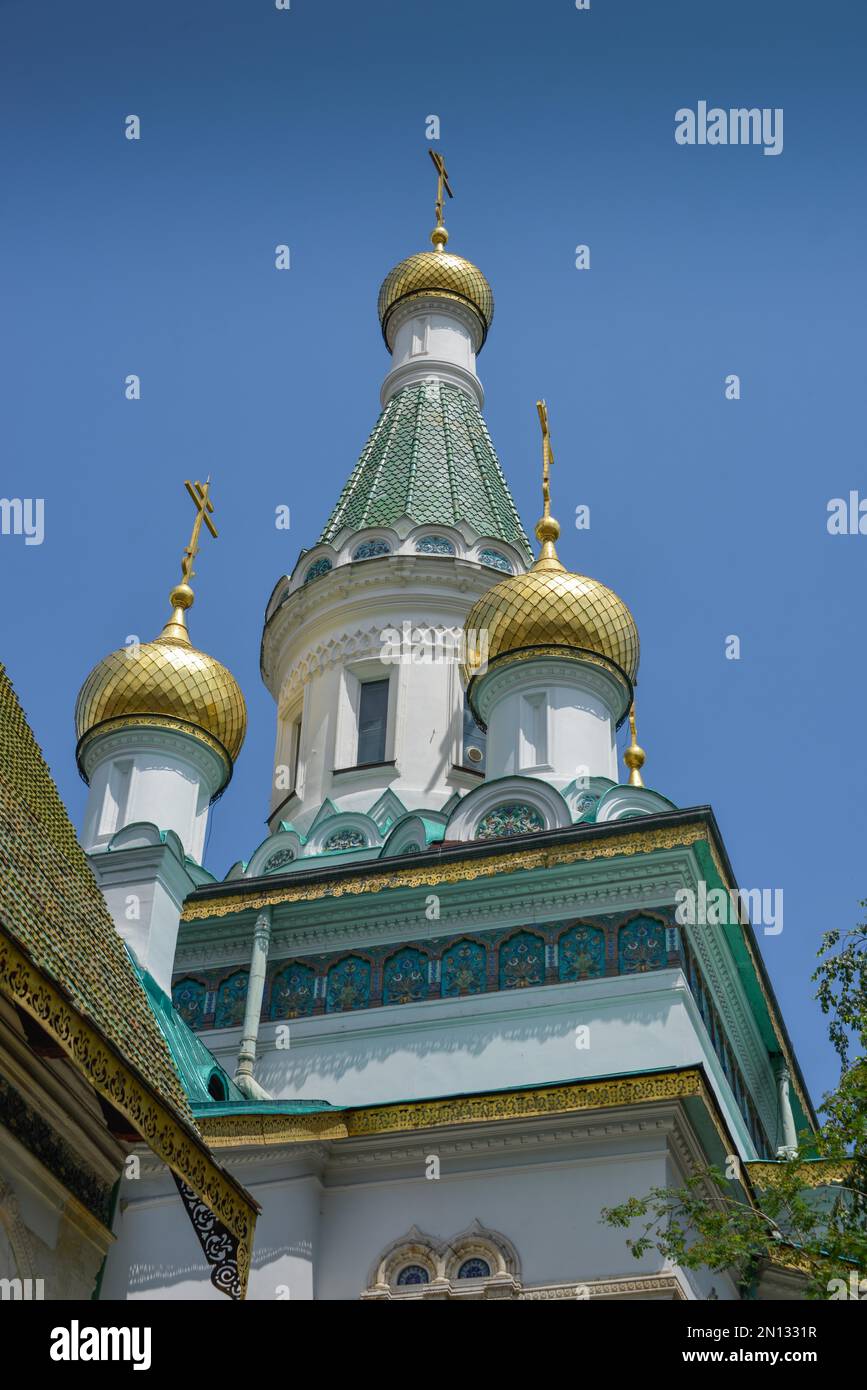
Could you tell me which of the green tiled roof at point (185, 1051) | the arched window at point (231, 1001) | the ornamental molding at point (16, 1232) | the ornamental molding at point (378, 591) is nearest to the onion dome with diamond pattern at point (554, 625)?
the ornamental molding at point (378, 591)

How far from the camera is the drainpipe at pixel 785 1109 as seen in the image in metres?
14.0

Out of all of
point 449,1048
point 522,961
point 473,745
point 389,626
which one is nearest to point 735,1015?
point 522,961

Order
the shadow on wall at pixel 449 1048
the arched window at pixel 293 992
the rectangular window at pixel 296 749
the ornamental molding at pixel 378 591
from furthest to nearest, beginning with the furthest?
1. the ornamental molding at pixel 378 591
2. the rectangular window at pixel 296 749
3. the arched window at pixel 293 992
4. the shadow on wall at pixel 449 1048

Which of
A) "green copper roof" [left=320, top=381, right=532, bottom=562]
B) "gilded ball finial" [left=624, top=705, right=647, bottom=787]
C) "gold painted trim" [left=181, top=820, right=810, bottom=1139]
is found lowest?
"gold painted trim" [left=181, top=820, right=810, bottom=1139]

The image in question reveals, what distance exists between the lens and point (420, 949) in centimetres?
1241

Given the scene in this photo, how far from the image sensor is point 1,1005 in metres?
6.56

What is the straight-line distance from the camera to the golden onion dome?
48.3ft

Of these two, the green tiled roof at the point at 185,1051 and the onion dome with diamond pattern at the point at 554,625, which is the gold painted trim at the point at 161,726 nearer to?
the onion dome with diamond pattern at the point at 554,625

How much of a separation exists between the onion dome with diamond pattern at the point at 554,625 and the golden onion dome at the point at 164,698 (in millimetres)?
2102

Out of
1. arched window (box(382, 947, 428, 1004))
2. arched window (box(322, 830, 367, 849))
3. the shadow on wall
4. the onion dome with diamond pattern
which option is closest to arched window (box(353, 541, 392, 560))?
the onion dome with diamond pattern

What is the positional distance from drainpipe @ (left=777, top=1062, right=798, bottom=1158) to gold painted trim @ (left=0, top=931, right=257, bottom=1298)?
7.46 m

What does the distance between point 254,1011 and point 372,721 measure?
14.9 feet

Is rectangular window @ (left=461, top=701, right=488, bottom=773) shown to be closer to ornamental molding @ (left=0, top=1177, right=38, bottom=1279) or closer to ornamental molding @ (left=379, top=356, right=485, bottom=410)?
ornamental molding @ (left=379, top=356, right=485, bottom=410)
